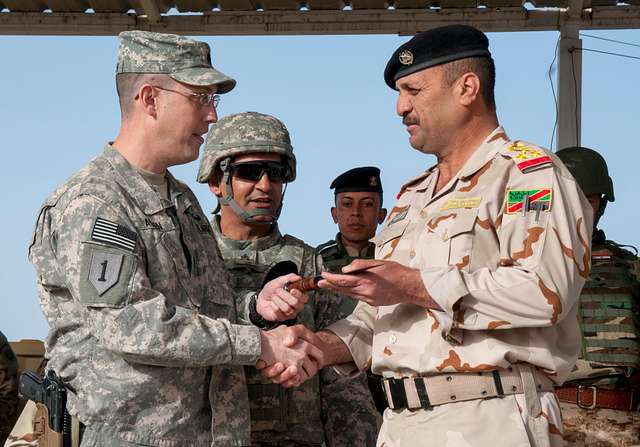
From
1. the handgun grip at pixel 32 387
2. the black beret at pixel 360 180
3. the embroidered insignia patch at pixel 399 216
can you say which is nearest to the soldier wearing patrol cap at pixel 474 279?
the embroidered insignia patch at pixel 399 216

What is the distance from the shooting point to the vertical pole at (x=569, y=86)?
8562 mm

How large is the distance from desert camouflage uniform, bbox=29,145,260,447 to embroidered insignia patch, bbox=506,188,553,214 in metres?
1.13

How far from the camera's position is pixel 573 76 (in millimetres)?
8602

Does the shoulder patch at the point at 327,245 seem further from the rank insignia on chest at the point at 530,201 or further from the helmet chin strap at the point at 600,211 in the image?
the rank insignia on chest at the point at 530,201

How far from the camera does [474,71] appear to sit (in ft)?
15.2

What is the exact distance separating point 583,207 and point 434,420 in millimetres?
983

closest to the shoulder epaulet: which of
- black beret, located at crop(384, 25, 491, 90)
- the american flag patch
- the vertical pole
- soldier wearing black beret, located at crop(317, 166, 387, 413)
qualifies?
black beret, located at crop(384, 25, 491, 90)

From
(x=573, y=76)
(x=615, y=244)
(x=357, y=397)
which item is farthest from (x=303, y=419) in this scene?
(x=573, y=76)

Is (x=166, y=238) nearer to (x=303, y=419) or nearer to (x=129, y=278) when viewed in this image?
(x=129, y=278)

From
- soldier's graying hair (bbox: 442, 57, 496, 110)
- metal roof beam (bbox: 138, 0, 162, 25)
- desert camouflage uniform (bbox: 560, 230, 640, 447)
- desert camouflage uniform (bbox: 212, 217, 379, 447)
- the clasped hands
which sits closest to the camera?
the clasped hands

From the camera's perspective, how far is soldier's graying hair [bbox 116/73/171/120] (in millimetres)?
4770

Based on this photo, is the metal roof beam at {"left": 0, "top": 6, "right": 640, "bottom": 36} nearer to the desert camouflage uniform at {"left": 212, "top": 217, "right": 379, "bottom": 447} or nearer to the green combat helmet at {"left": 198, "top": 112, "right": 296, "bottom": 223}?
the green combat helmet at {"left": 198, "top": 112, "right": 296, "bottom": 223}

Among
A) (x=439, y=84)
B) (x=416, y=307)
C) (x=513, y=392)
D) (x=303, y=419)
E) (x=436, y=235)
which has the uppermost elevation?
(x=439, y=84)

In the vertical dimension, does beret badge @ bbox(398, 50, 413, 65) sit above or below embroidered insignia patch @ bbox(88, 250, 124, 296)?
above
